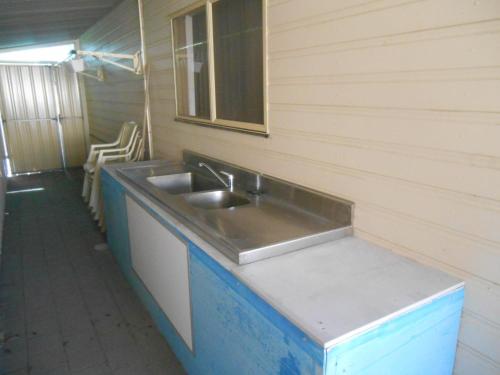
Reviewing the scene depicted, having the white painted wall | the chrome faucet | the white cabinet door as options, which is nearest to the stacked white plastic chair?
the chrome faucet

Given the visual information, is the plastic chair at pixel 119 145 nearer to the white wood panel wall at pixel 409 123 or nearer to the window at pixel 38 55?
the white wood panel wall at pixel 409 123

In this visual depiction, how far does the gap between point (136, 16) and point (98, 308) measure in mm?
2813

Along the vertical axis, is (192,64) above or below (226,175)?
above

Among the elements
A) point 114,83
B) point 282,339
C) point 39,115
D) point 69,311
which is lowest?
point 69,311

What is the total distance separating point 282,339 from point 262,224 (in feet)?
2.22

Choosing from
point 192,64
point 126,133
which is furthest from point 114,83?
point 192,64

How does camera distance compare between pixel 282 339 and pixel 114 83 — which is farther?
pixel 114 83

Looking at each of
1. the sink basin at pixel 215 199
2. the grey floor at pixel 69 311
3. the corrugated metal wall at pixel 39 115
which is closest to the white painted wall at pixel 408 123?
the sink basin at pixel 215 199

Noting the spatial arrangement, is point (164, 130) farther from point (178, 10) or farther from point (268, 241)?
point (268, 241)

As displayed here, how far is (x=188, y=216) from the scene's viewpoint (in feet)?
6.07

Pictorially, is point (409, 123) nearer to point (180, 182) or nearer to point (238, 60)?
point (238, 60)

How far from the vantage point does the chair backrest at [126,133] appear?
175 inches

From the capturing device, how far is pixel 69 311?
2.67 m

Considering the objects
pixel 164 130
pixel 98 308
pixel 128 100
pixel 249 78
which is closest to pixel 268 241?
pixel 249 78
